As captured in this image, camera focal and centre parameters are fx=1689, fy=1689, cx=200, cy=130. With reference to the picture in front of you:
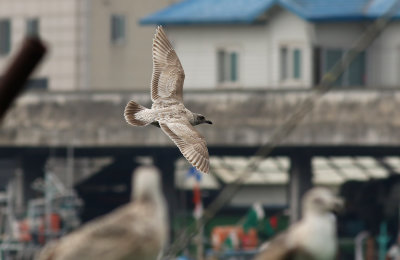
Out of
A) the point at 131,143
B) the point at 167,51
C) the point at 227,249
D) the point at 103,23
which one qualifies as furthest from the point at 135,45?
the point at 167,51

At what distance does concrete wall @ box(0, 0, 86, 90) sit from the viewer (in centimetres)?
12138

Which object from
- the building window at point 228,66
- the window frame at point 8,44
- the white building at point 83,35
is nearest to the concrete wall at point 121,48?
the white building at point 83,35

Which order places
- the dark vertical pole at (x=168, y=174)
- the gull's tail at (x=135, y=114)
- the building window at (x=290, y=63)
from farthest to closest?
the dark vertical pole at (x=168, y=174), the building window at (x=290, y=63), the gull's tail at (x=135, y=114)

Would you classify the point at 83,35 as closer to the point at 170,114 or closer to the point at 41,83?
the point at 41,83

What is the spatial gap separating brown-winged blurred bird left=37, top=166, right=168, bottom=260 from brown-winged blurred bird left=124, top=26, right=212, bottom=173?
7.21m

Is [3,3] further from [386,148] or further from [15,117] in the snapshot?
[386,148]

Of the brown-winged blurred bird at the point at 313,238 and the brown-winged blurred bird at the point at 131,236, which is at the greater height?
the brown-winged blurred bird at the point at 131,236

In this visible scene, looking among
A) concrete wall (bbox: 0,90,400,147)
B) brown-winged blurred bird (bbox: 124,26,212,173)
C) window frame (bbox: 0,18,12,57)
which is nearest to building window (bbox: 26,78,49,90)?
window frame (bbox: 0,18,12,57)

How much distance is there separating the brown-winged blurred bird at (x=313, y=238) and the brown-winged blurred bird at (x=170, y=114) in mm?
9628

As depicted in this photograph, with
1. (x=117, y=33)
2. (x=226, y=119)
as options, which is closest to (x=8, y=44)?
(x=117, y=33)

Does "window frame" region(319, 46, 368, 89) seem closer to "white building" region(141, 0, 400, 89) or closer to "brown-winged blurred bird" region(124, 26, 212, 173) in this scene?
"white building" region(141, 0, 400, 89)

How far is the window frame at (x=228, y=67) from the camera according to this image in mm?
105500

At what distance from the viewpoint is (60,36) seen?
12144 centimetres

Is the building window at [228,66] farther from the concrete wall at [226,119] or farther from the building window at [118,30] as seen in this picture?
the building window at [118,30]
